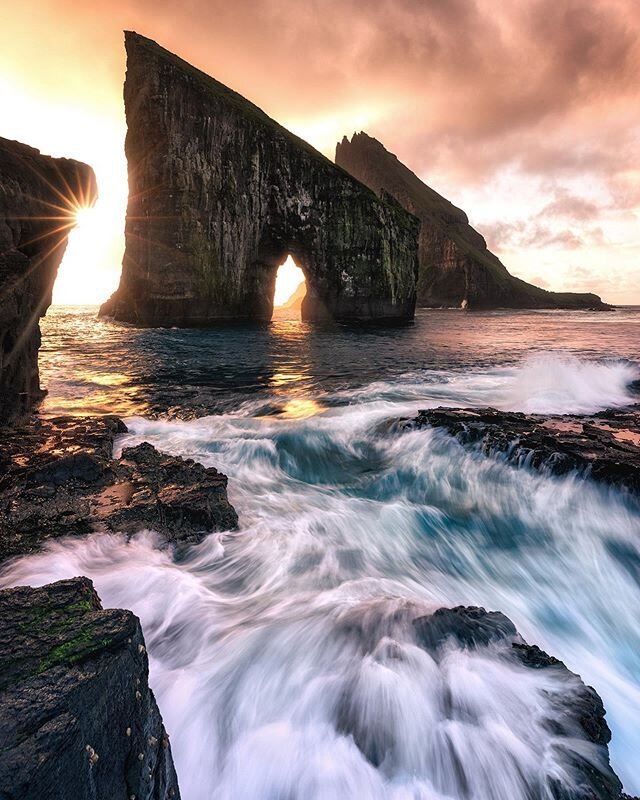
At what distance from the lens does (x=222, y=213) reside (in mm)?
33500

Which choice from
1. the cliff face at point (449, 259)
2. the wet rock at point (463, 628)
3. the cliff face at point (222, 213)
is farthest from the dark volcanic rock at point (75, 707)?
the cliff face at point (449, 259)

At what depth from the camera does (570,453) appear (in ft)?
18.5

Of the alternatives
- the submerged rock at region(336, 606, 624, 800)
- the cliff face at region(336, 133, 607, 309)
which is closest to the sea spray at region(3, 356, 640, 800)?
the submerged rock at region(336, 606, 624, 800)

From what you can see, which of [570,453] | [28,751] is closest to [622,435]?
[570,453]

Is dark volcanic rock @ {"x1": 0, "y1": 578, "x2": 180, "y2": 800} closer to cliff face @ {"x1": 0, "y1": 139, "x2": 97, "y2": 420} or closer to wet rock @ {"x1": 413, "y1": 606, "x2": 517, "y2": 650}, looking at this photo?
wet rock @ {"x1": 413, "y1": 606, "x2": 517, "y2": 650}

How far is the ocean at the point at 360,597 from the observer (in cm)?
226

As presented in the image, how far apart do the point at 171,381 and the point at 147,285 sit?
908 inches

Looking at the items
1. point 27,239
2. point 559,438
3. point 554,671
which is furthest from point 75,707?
point 27,239

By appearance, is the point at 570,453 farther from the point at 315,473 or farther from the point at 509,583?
the point at 315,473

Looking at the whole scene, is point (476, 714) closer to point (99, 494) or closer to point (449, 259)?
point (99, 494)

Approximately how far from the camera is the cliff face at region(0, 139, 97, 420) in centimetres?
604

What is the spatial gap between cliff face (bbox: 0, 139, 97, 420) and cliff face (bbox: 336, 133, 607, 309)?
99734 mm

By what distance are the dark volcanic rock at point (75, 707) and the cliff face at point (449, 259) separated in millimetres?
104717

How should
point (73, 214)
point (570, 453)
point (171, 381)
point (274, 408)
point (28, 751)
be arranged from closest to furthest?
point (28, 751) < point (570, 453) < point (73, 214) < point (274, 408) < point (171, 381)
